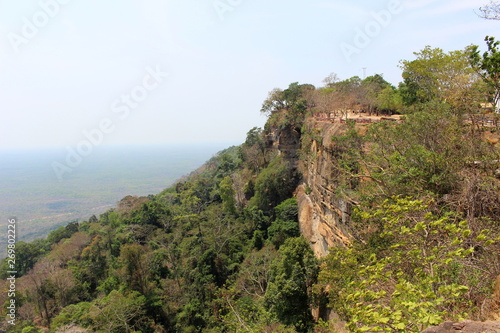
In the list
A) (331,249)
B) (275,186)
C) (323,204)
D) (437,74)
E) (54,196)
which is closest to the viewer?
(331,249)

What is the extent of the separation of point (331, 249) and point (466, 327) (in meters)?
7.66

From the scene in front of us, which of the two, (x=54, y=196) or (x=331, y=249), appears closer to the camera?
(x=331, y=249)

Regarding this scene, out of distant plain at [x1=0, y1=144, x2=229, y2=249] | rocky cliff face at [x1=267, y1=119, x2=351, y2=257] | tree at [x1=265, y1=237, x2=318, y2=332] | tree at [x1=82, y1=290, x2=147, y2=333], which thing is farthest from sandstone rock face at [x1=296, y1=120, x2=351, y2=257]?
distant plain at [x1=0, y1=144, x2=229, y2=249]

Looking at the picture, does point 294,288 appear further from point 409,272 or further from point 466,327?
point 466,327

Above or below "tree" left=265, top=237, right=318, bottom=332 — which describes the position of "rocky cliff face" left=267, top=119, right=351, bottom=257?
above

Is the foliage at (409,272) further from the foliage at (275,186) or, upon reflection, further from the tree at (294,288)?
the foliage at (275,186)

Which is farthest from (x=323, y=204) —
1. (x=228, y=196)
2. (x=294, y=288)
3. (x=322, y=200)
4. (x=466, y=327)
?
(x=466, y=327)

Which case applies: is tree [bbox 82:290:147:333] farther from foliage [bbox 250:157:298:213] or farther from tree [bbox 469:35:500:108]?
tree [bbox 469:35:500:108]

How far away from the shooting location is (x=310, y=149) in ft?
62.4

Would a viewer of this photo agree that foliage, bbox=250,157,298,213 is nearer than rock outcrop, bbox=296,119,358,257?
No

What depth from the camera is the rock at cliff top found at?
2.81m

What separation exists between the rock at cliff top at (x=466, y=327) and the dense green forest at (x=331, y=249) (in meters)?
0.18

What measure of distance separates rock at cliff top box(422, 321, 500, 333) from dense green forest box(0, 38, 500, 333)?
183 millimetres

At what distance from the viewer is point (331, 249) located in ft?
33.8
